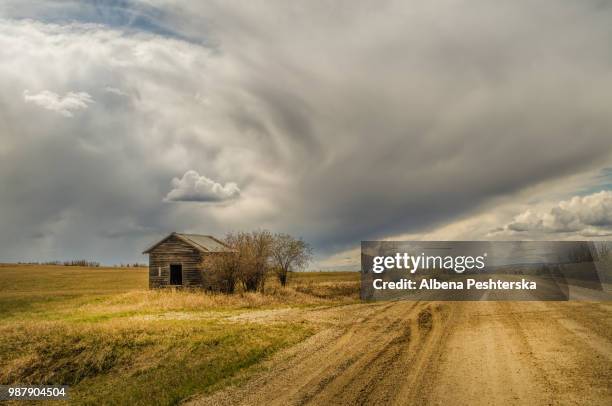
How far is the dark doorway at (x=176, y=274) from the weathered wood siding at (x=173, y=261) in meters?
0.68

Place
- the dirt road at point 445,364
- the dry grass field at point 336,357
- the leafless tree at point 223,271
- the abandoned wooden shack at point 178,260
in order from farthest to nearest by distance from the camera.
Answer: the abandoned wooden shack at point 178,260 < the leafless tree at point 223,271 < the dry grass field at point 336,357 < the dirt road at point 445,364

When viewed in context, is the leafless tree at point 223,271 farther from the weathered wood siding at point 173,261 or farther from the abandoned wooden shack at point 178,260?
the weathered wood siding at point 173,261

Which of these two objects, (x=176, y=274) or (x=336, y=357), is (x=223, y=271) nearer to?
(x=176, y=274)

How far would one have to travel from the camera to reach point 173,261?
40.5 metres

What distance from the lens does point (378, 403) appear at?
8.44 meters

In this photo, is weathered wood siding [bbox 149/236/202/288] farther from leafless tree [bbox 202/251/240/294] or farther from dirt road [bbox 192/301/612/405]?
dirt road [bbox 192/301/612/405]

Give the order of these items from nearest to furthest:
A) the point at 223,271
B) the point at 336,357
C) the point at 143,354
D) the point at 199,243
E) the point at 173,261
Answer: the point at 336,357, the point at 143,354, the point at 223,271, the point at 173,261, the point at 199,243

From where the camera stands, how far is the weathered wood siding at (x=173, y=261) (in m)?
39.7

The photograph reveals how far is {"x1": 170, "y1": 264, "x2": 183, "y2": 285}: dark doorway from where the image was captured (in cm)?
4097

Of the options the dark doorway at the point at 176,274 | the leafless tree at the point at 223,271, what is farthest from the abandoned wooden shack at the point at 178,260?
the leafless tree at the point at 223,271

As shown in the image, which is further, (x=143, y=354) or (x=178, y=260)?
(x=178, y=260)

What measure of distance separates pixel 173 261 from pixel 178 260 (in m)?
0.56

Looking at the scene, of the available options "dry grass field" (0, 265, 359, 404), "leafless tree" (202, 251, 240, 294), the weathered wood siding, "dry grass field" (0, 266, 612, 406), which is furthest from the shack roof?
"dry grass field" (0, 265, 359, 404)

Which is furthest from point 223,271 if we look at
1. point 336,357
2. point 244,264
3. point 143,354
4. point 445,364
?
point 445,364
